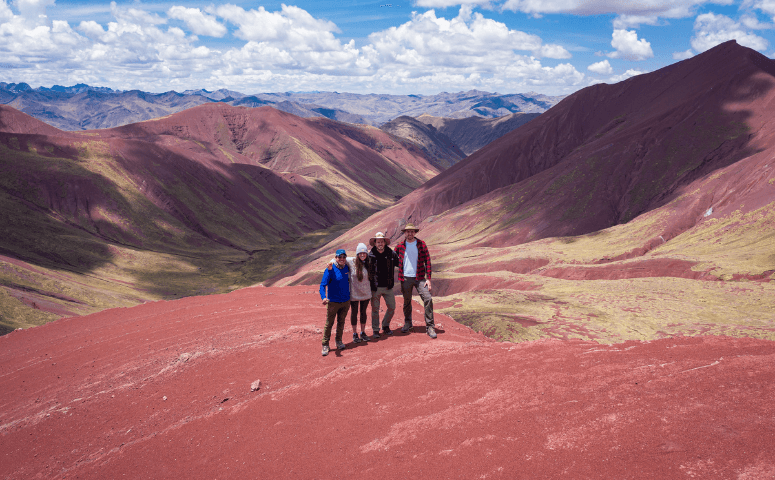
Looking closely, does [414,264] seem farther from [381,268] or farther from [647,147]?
[647,147]

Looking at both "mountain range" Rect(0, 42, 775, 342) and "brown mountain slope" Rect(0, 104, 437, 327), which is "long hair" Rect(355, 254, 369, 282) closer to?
"mountain range" Rect(0, 42, 775, 342)

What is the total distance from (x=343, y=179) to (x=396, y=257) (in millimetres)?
135984

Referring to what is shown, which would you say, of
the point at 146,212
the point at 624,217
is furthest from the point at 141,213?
the point at 624,217

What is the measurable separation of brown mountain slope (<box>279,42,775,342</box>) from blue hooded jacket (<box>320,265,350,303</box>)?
600cm

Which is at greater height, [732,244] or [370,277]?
[370,277]

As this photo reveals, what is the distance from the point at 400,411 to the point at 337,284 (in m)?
3.62

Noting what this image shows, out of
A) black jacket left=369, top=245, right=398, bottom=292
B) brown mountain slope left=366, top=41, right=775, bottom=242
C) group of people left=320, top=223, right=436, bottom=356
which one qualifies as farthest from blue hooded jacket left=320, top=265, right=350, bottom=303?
brown mountain slope left=366, top=41, right=775, bottom=242

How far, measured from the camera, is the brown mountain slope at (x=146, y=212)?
1847 inches

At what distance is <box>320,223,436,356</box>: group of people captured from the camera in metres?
9.89

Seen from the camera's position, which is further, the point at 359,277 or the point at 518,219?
the point at 518,219

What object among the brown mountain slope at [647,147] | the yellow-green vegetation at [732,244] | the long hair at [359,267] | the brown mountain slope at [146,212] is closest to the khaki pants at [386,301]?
the long hair at [359,267]

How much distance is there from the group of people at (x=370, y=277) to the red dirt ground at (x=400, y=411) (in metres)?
0.86

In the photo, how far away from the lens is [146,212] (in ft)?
259

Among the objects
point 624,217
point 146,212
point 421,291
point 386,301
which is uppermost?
point 146,212
